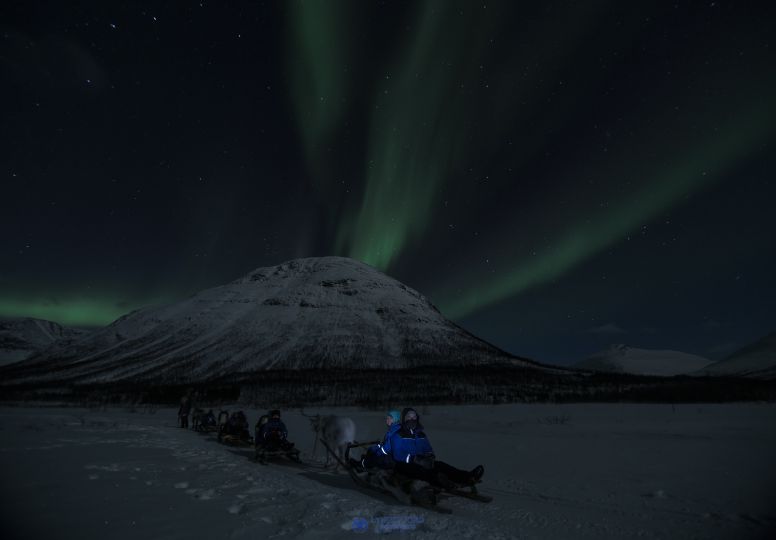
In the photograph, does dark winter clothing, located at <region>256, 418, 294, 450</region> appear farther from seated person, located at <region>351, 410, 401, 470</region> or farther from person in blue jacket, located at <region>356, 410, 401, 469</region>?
person in blue jacket, located at <region>356, 410, 401, 469</region>

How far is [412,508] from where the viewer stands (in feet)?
25.2

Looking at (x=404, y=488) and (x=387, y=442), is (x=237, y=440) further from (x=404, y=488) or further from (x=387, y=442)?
(x=404, y=488)

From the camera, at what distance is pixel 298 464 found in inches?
539

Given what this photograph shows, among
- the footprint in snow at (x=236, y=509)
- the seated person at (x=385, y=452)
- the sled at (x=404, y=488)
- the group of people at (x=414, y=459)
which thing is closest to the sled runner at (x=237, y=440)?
the seated person at (x=385, y=452)

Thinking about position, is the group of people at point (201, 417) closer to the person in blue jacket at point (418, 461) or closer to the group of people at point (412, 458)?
the group of people at point (412, 458)

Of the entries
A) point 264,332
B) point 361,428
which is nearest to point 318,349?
point 264,332

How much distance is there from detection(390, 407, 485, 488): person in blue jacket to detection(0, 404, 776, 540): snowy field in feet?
1.59

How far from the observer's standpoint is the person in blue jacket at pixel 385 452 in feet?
30.2

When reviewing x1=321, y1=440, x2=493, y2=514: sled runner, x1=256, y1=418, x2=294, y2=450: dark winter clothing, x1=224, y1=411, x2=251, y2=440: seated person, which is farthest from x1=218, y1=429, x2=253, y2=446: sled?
x1=321, y1=440, x2=493, y2=514: sled runner

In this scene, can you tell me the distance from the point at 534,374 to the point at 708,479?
4807 inches

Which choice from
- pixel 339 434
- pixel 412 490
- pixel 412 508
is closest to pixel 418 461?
pixel 412 490

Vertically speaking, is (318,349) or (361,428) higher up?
(318,349)

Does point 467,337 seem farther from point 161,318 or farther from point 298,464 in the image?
point 298,464

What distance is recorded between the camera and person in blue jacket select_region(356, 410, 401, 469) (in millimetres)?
9211
